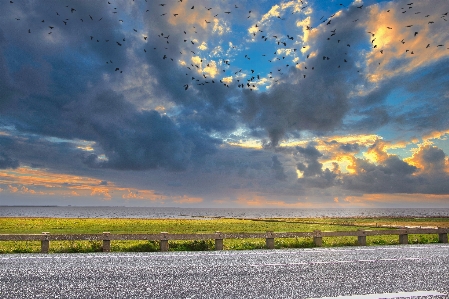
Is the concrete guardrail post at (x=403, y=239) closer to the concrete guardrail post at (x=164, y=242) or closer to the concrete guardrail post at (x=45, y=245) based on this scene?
the concrete guardrail post at (x=164, y=242)

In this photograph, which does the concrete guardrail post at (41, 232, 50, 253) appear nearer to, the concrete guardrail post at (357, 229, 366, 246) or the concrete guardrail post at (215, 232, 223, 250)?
the concrete guardrail post at (215, 232, 223, 250)

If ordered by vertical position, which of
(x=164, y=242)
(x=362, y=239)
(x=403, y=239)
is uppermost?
(x=164, y=242)

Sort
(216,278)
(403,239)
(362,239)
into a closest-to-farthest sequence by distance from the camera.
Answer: (216,278) → (362,239) → (403,239)

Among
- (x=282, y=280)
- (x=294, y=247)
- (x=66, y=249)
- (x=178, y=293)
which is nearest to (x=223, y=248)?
(x=294, y=247)

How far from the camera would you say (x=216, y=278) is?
9164mm

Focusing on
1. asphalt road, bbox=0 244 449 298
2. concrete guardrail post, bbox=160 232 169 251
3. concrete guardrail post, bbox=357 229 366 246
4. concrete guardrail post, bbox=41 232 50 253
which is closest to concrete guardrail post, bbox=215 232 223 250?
concrete guardrail post, bbox=160 232 169 251

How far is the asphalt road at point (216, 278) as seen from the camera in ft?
25.3

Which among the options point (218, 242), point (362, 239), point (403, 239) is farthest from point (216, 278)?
point (403, 239)

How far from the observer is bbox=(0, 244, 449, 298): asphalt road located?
7.73 metres

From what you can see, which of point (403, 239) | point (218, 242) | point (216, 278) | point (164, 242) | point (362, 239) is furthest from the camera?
point (403, 239)

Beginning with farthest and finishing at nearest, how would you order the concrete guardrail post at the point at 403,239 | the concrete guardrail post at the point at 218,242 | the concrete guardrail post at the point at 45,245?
the concrete guardrail post at the point at 403,239 < the concrete guardrail post at the point at 218,242 < the concrete guardrail post at the point at 45,245

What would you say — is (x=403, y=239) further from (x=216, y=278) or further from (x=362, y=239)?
(x=216, y=278)

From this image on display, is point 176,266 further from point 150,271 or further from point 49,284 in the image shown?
point 49,284

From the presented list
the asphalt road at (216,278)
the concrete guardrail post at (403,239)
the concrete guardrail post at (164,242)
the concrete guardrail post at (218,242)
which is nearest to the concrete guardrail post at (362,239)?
the concrete guardrail post at (403,239)
